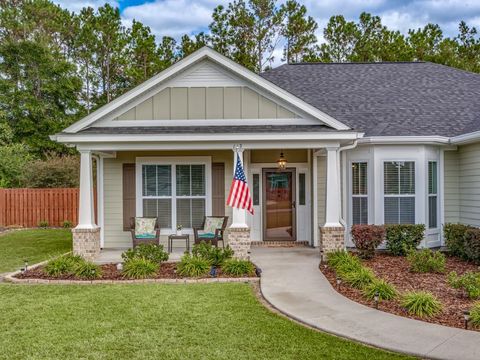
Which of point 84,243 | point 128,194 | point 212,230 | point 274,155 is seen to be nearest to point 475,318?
point 212,230

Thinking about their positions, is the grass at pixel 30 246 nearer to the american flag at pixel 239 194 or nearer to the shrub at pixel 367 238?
the american flag at pixel 239 194

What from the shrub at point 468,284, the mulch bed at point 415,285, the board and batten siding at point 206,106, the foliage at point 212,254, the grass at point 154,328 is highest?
the board and batten siding at point 206,106

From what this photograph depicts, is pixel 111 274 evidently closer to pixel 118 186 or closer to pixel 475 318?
pixel 118 186

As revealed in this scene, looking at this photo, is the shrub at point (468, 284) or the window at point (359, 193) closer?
the shrub at point (468, 284)

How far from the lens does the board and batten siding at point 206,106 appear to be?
33.0 ft

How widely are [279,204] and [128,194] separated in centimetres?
410

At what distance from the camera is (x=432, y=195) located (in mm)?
10836

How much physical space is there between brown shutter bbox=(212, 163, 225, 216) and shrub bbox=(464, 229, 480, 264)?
572 centimetres

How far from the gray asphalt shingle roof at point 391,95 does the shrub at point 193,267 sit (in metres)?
5.30

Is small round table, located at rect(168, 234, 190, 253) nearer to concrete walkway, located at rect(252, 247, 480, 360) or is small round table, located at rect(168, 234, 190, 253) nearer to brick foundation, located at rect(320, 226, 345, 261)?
concrete walkway, located at rect(252, 247, 480, 360)

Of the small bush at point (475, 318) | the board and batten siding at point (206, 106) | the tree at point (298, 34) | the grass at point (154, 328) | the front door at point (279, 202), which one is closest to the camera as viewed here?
the grass at point (154, 328)

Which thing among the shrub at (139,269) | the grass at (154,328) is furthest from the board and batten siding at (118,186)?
the grass at (154,328)

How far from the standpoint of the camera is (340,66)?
15.1 m

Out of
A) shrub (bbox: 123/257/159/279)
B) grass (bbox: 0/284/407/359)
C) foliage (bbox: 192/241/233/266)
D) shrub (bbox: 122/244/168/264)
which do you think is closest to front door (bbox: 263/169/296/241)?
foliage (bbox: 192/241/233/266)
